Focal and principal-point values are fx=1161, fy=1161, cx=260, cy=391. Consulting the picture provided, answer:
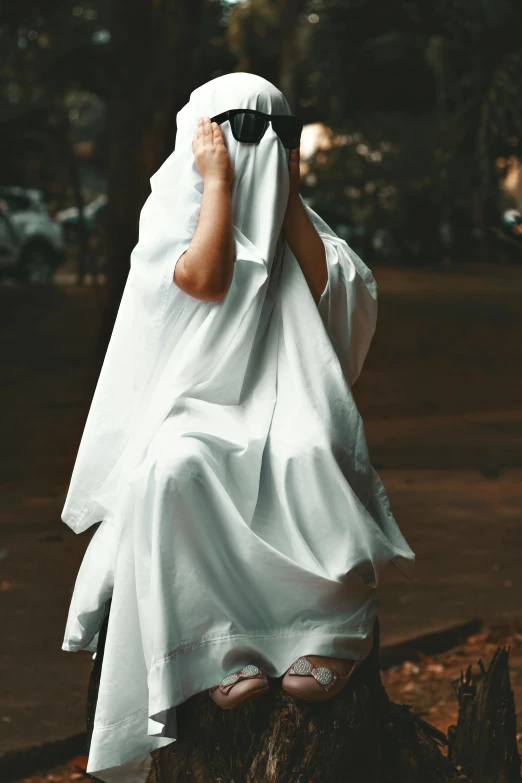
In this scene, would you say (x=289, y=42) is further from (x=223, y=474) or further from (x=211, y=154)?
(x=223, y=474)

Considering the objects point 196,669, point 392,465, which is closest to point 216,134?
point 196,669

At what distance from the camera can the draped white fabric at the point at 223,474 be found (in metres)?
2.41

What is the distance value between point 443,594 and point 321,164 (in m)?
25.0

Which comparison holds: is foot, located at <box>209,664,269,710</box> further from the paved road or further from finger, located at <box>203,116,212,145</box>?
the paved road

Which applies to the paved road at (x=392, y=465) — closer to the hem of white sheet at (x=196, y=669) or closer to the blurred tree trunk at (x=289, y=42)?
the hem of white sheet at (x=196, y=669)

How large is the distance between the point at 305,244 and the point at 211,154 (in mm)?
311

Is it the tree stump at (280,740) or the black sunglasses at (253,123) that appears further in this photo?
the black sunglasses at (253,123)

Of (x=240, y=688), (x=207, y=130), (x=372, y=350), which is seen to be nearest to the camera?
(x=240, y=688)

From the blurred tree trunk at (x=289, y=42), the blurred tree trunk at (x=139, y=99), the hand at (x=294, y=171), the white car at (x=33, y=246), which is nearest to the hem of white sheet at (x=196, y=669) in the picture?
the hand at (x=294, y=171)

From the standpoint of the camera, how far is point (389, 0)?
265 inches

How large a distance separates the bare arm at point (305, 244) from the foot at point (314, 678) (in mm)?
829

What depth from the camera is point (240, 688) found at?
241 cm

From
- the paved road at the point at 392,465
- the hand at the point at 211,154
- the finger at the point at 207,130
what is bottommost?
the paved road at the point at 392,465

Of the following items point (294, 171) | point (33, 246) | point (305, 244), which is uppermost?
point (294, 171)
